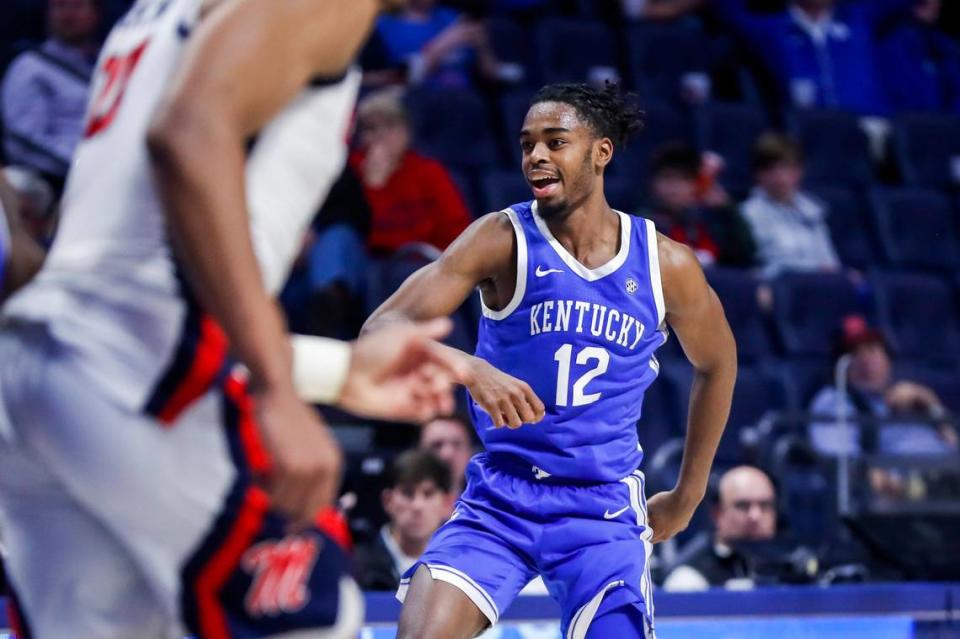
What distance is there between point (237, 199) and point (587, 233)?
2.48 metres

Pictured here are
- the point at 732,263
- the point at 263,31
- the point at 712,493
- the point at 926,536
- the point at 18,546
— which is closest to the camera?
the point at 263,31

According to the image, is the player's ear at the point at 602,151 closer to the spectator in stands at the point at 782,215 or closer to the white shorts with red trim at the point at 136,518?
the white shorts with red trim at the point at 136,518

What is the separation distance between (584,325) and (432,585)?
2.64 ft

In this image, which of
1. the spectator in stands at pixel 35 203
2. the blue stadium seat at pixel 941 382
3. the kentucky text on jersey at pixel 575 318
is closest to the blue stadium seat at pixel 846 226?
the blue stadium seat at pixel 941 382

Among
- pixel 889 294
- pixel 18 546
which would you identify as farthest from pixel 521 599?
pixel 889 294

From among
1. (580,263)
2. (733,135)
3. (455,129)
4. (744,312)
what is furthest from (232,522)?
(733,135)

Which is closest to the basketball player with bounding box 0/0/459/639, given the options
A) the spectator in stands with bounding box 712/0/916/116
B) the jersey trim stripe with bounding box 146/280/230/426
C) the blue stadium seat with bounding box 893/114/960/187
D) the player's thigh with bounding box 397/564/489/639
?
the jersey trim stripe with bounding box 146/280/230/426

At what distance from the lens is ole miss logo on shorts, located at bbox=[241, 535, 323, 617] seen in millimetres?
2137

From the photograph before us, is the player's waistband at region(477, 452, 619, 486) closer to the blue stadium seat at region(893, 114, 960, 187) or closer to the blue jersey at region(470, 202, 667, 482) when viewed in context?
the blue jersey at region(470, 202, 667, 482)

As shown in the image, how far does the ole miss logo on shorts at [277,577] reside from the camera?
2.14 metres

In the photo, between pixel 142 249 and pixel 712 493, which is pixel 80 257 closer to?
pixel 142 249

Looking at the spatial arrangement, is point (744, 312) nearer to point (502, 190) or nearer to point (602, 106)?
point (502, 190)

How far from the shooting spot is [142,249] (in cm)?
212

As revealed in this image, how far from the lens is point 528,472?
4266 millimetres
